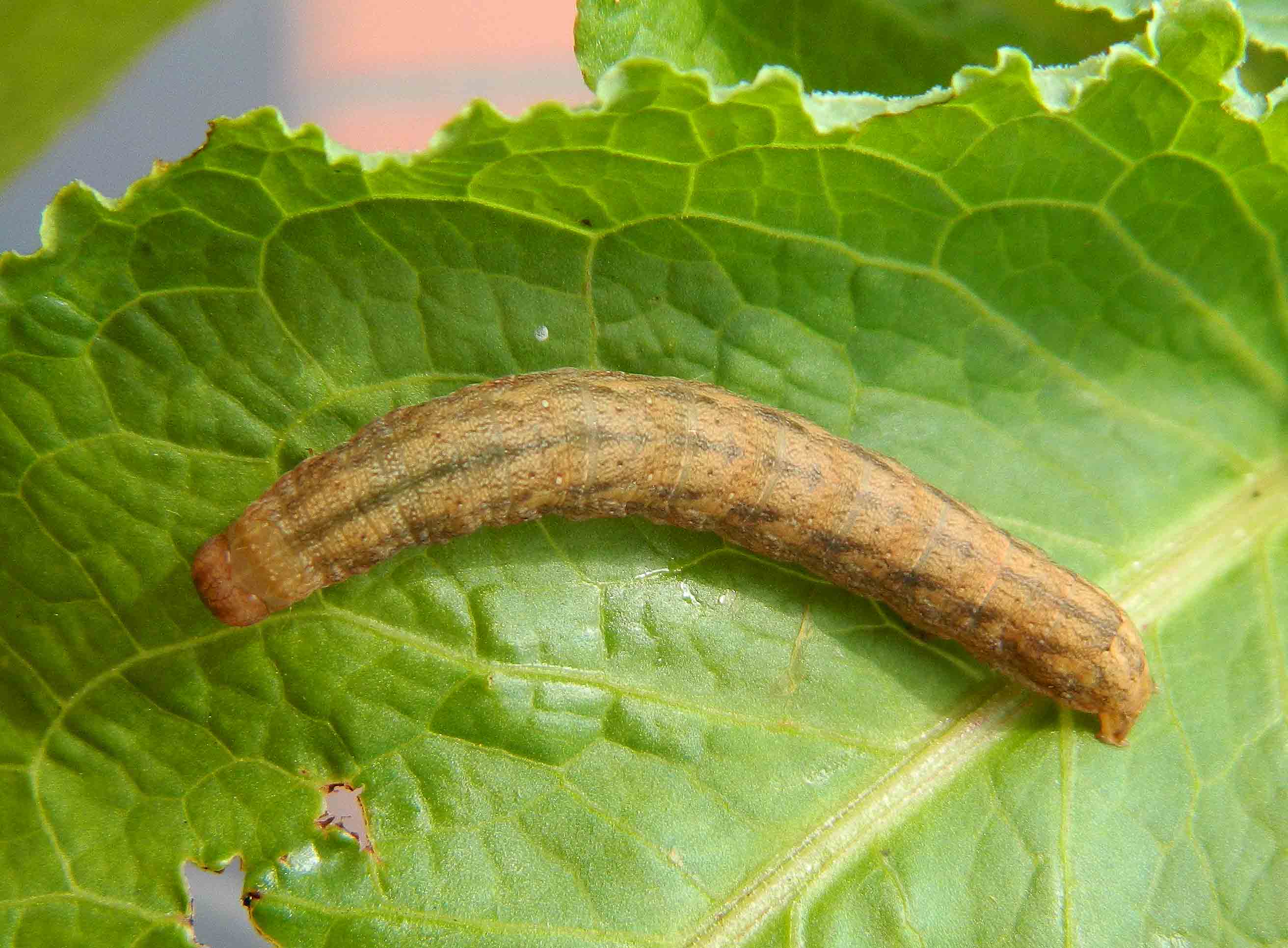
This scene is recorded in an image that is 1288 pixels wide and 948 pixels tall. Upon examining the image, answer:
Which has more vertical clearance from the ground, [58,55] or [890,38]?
[890,38]

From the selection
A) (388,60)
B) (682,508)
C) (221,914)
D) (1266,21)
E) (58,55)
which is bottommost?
(221,914)

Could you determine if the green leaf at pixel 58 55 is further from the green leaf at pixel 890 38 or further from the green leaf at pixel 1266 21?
the green leaf at pixel 1266 21

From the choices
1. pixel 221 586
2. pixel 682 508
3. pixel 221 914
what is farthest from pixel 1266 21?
pixel 221 914

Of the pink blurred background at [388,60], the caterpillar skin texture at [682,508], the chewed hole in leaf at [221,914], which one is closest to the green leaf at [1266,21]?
the caterpillar skin texture at [682,508]

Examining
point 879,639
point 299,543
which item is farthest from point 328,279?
point 879,639

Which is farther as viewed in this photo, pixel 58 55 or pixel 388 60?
pixel 388 60

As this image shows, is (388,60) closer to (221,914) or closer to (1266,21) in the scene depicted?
(1266,21)

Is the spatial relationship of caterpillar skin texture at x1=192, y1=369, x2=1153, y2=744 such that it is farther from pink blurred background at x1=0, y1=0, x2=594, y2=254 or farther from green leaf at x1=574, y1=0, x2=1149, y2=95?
pink blurred background at x1=0, y1=0, x2=594, y2=254
